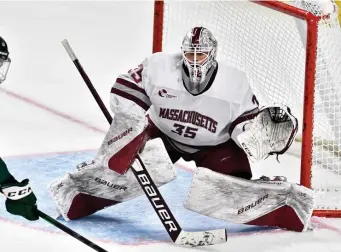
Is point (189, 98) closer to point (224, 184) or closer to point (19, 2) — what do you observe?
point (224, 184)

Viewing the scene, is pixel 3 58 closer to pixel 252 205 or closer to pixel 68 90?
pixel 252 205

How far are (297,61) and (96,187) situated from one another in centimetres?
103

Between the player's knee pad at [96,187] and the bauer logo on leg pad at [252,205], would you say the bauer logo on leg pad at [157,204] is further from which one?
the bauer logo on leg pad at [252,205]

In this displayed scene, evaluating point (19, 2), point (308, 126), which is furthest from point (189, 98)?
point (19, 2)

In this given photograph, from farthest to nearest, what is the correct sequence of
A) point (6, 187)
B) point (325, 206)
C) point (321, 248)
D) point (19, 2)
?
1. point (19, 2)
2. point (325, 206)
3. point (321, 248)
4. point (6, 187)

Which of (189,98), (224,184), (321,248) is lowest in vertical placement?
(321,248)

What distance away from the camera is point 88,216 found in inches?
137

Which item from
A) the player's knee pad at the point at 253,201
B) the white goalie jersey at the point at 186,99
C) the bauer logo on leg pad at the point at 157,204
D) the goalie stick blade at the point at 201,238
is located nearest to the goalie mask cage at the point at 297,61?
the player's knee pad at the point at 253,201

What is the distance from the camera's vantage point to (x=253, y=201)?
11.1 feet

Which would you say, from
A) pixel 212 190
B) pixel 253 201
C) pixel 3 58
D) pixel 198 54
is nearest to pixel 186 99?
pixel 198 54

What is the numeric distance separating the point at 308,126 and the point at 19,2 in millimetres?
3860

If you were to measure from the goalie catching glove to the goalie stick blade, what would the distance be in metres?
0.30

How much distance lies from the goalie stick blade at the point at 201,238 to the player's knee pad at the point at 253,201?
10 centimetres

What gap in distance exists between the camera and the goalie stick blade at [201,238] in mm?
3234
